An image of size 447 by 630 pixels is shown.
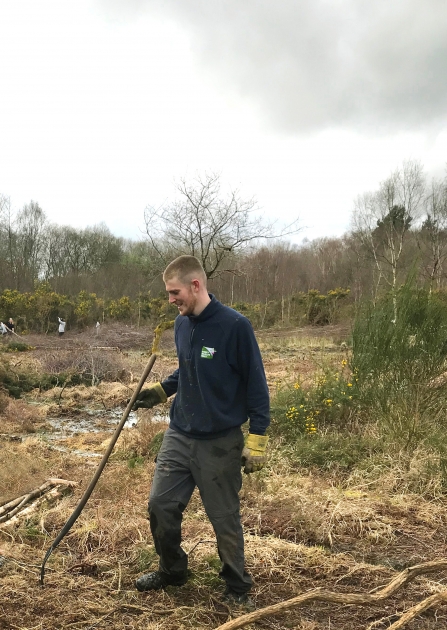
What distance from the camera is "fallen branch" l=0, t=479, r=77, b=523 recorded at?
4.10 meters

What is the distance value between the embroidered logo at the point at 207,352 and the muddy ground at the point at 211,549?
4.47 feet

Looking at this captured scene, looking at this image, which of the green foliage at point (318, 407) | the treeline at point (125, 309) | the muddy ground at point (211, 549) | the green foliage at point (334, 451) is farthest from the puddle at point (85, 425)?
the treeline at point (125, 309)

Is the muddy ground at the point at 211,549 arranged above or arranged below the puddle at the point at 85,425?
above

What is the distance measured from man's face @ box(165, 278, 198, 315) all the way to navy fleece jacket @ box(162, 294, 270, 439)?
8 cm

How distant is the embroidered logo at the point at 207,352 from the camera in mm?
2733

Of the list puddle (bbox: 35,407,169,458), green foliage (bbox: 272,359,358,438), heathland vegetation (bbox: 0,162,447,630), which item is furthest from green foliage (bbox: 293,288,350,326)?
green foliage (bbox: 272,359,358,438)

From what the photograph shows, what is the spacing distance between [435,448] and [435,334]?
1.26 metres

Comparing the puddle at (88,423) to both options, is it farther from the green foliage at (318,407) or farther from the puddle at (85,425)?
the green foliage at (318,407)

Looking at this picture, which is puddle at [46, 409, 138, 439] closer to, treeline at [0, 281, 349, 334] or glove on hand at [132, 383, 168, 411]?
glove on hand at [132, 383, 168, 411]

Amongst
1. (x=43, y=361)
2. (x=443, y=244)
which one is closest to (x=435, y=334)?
(x=43, y=361)

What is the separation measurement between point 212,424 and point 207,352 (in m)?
0.39

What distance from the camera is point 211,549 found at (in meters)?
3.41

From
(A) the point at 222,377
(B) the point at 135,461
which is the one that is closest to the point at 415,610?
(A) the point at 222,377

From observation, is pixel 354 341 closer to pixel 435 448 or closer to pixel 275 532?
pixel 435 448
